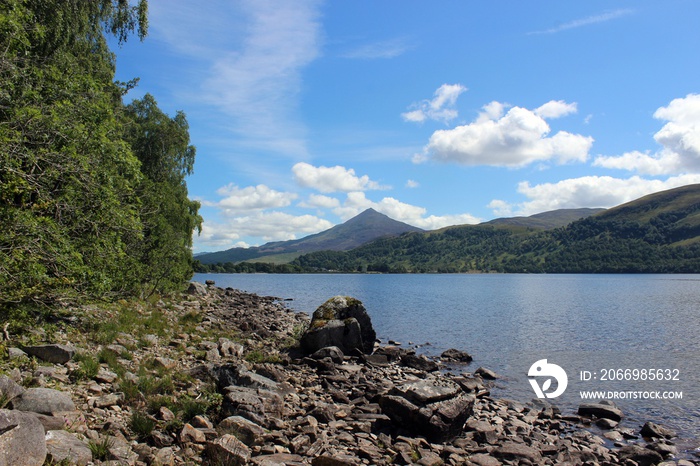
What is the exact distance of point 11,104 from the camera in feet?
44.6

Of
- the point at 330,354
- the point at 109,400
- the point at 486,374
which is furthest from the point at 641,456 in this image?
the point at 109,400

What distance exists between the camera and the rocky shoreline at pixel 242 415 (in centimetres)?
1025

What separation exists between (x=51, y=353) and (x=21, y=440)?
757 cm

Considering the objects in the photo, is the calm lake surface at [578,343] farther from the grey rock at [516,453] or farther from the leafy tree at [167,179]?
the leafy tree at [167,179]

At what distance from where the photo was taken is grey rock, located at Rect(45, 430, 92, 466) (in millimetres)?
8703

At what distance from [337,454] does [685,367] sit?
29352 mm

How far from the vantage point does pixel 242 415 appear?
42.5ft

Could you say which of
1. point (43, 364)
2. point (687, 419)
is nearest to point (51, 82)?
point (43, 364)

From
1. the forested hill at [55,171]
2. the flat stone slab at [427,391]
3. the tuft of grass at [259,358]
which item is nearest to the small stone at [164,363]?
the forested hill at [55,171]

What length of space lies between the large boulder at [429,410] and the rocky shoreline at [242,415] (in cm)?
4

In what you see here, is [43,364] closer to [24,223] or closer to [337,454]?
[24,223]

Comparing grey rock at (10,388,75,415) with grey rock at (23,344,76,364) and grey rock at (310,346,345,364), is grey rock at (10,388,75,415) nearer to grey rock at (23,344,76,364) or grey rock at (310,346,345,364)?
grey rock at (23,344,76,364)

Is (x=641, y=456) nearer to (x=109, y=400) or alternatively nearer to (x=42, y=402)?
(x=109, y=400)

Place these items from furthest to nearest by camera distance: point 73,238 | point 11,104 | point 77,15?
point 77,15, point 73,238, point 11,104
